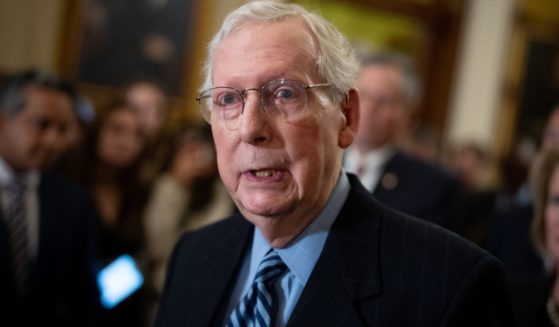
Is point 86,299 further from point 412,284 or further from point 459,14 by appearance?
point 459,14

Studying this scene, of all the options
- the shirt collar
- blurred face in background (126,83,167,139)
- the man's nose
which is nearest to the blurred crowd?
blurred face in background (126,83,167,139)

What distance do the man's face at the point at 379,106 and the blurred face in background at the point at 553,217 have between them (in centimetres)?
91

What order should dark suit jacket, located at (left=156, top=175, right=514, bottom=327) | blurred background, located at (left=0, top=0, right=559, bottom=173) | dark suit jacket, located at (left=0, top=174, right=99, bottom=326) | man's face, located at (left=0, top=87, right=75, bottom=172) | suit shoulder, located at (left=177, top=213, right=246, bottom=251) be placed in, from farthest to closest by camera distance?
blurred background, located at (left=0, top=0, right=559, bottom=173) < man's face, located at (left=0, top=87, right=75, bottom=172) < dark suit jacket, located at (left=0, top=174, right=99, bottom=326) < suit shoulder, located at (left=177, top=213, right=246, bottom=251) < dark suit jacket, located at (left=156, top=175, right=514, bottom=327)

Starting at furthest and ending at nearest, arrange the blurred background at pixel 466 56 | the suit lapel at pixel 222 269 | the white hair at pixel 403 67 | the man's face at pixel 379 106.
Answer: the blurred background at pixel 466 56 < the white hair at pixel 403 67 < the man's face at pixel 379 106 < the suit lapel at pixel 222 269

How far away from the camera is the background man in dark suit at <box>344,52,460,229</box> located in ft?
10.2

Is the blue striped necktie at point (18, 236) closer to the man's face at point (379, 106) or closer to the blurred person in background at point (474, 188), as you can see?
the man's face at point (379, 106)

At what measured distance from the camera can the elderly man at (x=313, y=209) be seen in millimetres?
1581

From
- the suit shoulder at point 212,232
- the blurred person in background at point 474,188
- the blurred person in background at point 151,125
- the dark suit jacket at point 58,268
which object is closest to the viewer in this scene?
the suit shoulder at point 212,232

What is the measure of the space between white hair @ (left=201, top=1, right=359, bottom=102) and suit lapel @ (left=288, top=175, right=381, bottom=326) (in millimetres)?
340

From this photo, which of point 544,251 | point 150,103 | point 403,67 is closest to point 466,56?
point 150,103

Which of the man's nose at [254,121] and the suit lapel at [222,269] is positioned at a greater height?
the man's nose at [254,121]

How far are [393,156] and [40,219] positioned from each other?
1.77 m

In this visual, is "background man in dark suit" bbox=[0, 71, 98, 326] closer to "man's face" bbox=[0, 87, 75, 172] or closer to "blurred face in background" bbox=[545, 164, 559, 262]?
"man's face" bbox=[0, 87, 75, 172]

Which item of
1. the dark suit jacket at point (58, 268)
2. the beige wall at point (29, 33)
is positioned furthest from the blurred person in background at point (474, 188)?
the beige wall at point (29, 33)
